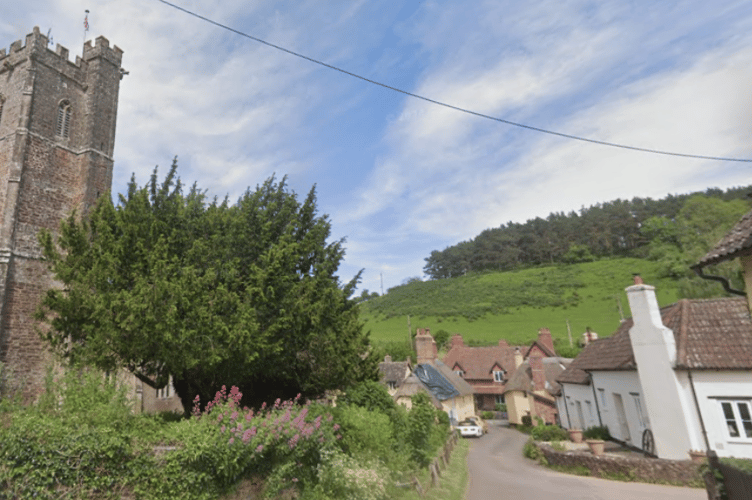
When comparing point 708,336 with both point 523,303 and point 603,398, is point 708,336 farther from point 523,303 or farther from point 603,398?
point 523,303

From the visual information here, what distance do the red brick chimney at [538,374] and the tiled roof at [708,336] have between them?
20.9m

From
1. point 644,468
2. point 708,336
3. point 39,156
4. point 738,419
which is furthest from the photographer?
point 39,156

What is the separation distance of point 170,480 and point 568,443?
71.5ft

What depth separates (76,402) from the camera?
8.73m

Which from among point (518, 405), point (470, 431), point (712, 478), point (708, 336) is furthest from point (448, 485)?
point (518, 405)

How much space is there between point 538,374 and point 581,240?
9892 centimetres

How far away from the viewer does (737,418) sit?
590 inches

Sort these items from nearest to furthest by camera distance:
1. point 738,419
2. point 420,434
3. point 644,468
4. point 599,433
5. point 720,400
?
1. point 738,419
2. point 720,400
3. point 644,468
4. point 420,434
5. point 599,433

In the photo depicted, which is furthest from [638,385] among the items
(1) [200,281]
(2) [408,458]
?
(1) [200,281]

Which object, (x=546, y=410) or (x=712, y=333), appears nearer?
(x=712, y=333)

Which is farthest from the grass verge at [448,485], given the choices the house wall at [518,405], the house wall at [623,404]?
Result: the house wall at [518,405]

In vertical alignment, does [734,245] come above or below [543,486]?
above

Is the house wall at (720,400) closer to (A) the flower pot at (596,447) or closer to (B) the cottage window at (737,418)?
(B) the cottage window at (737,418)

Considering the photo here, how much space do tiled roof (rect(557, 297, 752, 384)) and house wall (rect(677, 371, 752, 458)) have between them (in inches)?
16.7
